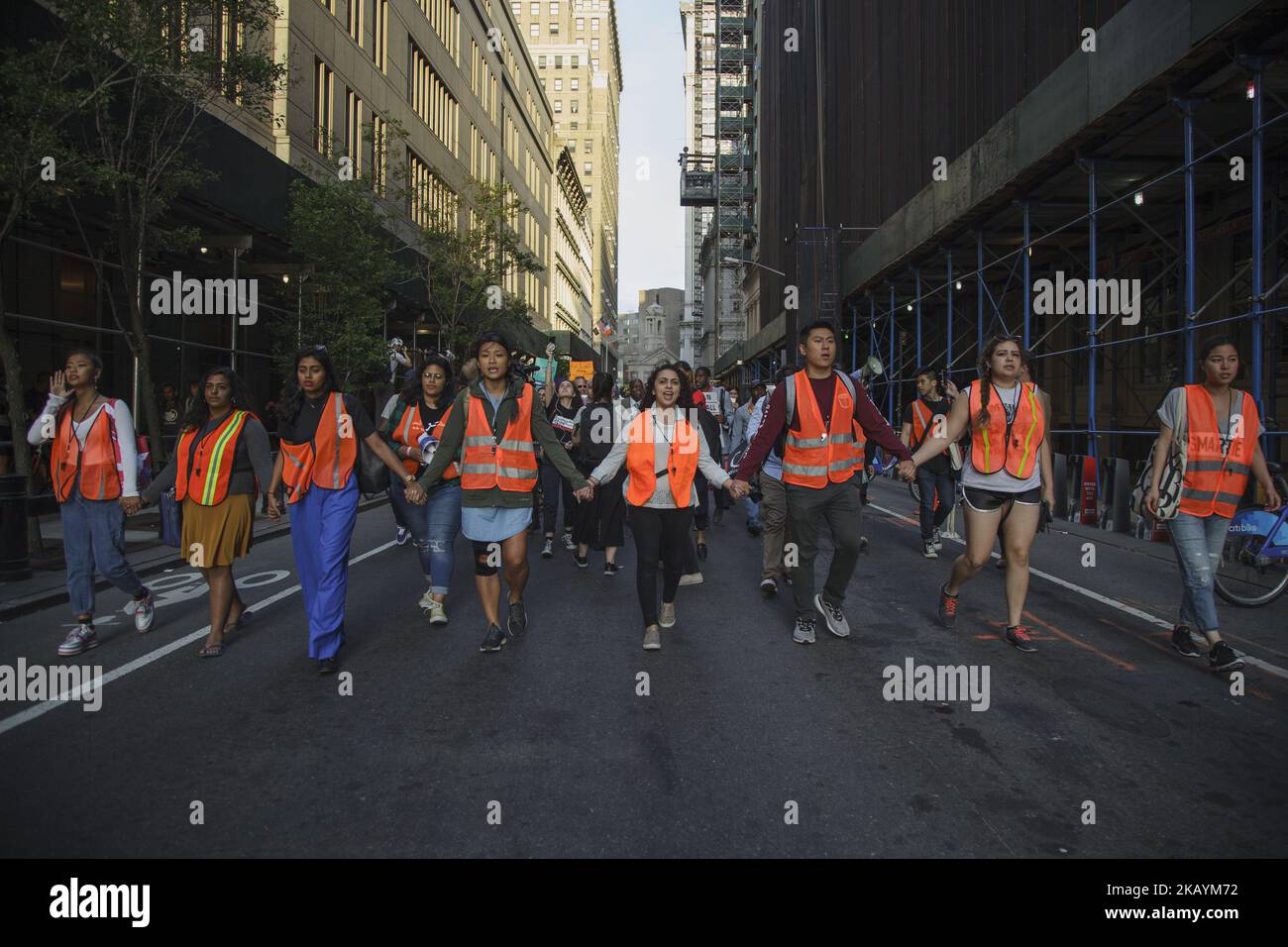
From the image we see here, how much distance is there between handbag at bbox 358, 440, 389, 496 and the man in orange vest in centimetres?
228

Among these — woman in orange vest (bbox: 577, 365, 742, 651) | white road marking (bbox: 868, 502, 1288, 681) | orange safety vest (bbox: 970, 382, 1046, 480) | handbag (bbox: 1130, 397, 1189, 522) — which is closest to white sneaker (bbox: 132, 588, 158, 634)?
woman in orange vest (bbox: 577, 365, 742, 651)

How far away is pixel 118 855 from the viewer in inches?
116

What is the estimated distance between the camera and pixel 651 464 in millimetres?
5680

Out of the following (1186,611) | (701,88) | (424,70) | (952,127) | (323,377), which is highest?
(701,88)

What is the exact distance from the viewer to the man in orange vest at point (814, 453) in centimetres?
561

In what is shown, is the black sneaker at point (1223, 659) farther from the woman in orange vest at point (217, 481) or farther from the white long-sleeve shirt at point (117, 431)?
the white long-sleeve shirt at point (117, 431)

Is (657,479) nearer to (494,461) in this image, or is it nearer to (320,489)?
(494,461)

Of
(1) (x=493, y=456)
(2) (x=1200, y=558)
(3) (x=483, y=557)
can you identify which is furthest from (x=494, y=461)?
(2) (x=1200, y=558)

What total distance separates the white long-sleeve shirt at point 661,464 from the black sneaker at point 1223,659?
3018 mm

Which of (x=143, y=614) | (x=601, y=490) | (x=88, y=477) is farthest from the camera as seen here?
(x=601, y=490)

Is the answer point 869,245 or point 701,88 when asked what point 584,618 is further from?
point 701,88

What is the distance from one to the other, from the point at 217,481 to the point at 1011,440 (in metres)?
4.93
